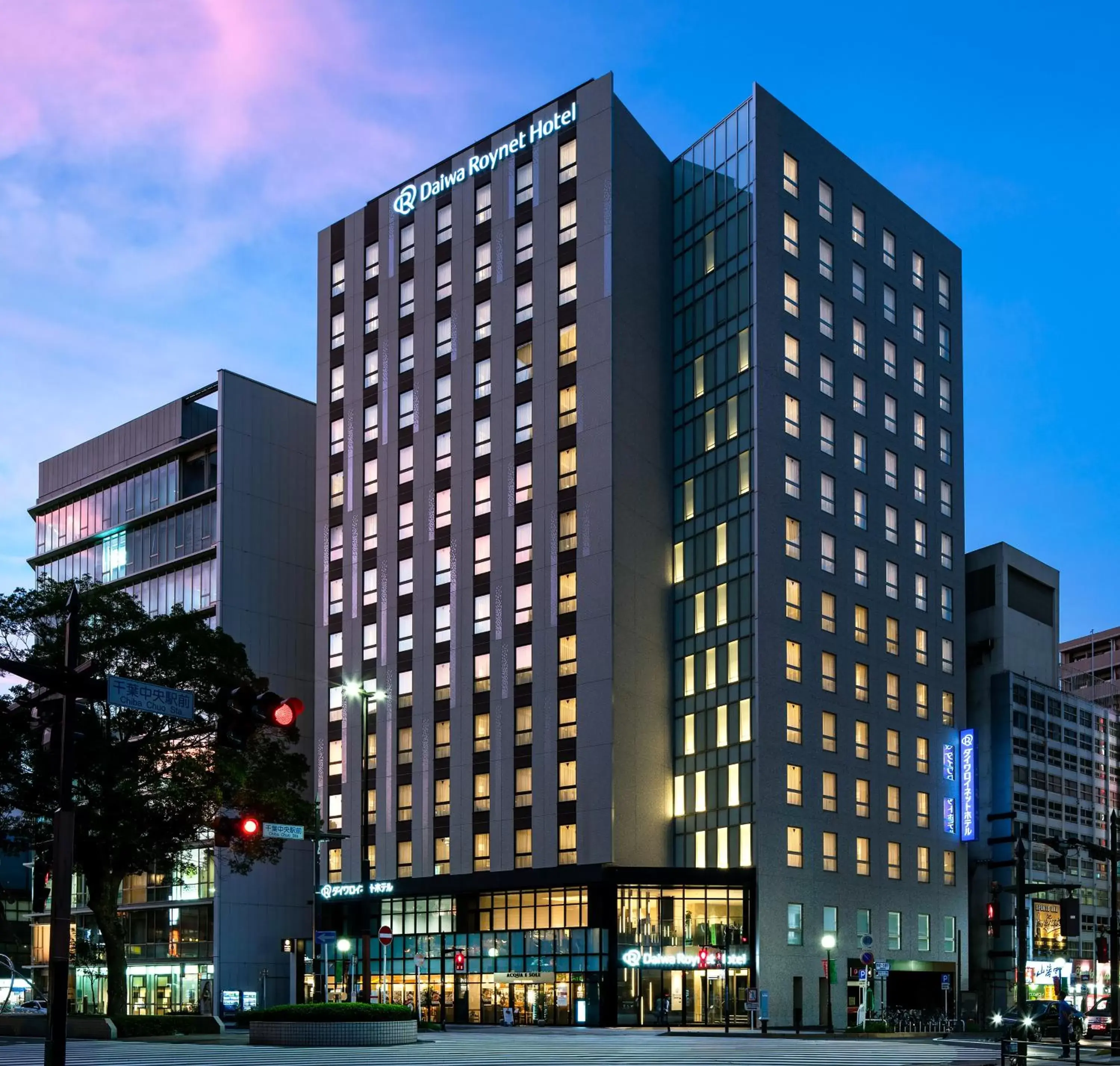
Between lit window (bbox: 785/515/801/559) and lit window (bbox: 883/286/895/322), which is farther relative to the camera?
lit window (bbox: 883/286/895/322)

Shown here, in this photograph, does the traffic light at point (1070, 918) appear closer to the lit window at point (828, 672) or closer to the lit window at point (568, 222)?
the lit window at point (828, 672)

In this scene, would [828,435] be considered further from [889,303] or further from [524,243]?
[524,243]

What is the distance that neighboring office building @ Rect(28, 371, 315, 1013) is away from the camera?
102250 mm

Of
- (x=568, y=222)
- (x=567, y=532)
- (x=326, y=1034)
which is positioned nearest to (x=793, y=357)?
(x=568, y=222)

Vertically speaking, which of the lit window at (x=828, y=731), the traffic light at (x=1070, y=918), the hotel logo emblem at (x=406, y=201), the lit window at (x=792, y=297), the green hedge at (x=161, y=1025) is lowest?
the green hedge at (x=161, y=1025)

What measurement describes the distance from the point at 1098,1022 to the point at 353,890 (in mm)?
45694

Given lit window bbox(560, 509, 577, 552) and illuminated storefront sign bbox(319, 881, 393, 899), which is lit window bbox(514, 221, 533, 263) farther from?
illuminated storefront sign bbox(319, 881, 393, 899)

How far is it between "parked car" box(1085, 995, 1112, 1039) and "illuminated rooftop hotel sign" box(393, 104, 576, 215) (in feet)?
201

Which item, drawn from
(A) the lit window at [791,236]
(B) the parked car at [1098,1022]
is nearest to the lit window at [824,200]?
(A) the lit window at [791,236]

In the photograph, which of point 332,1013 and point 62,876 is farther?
point 332,1013

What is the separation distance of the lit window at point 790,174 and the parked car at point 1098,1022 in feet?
167

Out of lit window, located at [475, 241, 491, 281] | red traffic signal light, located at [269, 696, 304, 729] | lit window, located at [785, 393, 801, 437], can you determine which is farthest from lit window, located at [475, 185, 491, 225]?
red traffic signal light, located at [269, 696, 304, 729]

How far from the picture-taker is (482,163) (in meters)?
102

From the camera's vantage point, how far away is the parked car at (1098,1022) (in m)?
69.0
